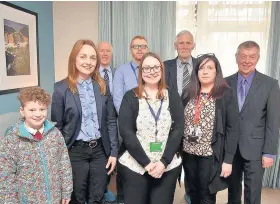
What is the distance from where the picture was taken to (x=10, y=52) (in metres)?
2.56

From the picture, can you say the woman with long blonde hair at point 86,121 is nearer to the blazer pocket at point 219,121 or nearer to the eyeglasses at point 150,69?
the eyeglasses at point 150,69

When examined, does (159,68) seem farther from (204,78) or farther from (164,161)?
(164,161)

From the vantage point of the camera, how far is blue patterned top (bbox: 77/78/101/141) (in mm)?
1790

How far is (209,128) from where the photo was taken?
1822mm

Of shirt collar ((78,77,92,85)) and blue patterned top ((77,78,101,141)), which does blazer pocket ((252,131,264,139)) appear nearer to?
blue patterned top ((77,78,101,141))

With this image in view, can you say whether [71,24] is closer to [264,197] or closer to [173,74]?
[173,74]

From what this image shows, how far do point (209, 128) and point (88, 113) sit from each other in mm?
869

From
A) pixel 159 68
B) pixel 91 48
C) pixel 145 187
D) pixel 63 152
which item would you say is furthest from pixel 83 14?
pixel 145 187

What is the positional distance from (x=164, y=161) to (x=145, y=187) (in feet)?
0.75

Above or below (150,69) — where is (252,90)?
below

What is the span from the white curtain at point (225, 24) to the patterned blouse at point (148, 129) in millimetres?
1979

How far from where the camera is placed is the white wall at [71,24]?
3.53 metres

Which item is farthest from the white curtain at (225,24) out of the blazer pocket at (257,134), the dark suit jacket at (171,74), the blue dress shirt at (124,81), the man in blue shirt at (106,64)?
the blazer pocket at (257,134)

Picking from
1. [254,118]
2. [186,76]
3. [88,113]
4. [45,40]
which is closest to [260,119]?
[254,118]
